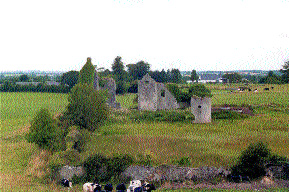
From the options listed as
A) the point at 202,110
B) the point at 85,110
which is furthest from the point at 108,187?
the point at 202,110

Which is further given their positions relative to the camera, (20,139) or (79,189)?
(20,139)

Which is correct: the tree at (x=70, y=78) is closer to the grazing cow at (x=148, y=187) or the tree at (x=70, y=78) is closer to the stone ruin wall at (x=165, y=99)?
the stone ruin wall at (x=165, y=99)

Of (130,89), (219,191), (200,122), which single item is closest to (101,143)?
(219,191)

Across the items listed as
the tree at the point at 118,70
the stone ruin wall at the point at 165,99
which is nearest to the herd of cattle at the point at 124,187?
the stone ruin wall at the point at 165,99

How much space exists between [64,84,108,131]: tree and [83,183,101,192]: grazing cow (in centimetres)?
994

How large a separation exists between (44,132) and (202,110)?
729 inches

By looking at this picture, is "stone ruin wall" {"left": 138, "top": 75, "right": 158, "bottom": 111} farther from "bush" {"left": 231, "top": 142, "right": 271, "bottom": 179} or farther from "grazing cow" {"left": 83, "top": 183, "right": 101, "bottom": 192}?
"grazing cow" {"left": 83, "top": 183, "right": 101, "bottom": 192}

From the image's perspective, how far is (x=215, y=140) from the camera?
23312 mm

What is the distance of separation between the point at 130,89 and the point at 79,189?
6175cm

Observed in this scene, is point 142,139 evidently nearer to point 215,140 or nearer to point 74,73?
point 215,140

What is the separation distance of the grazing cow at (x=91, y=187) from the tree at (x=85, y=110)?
9936 mm

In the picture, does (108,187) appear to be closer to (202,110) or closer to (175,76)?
(202,110)

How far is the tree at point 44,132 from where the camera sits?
1759 centimetres

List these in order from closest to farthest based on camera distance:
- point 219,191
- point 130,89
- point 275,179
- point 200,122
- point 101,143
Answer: point 219,191 < point 275,179 < point 101,143 < point 200,122 < point 130,89
